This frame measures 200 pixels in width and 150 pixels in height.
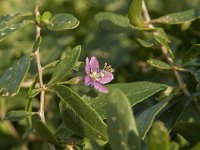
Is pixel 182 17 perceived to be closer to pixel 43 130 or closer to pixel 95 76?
pixel 95 76

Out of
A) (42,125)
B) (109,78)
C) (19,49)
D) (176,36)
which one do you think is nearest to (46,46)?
(19,49)

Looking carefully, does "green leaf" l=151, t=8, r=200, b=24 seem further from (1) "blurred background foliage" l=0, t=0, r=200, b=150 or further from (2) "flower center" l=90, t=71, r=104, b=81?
(2) "flower center" l=90, t=71, r=104, b=81

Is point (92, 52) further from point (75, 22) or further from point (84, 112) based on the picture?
point (84, 112)

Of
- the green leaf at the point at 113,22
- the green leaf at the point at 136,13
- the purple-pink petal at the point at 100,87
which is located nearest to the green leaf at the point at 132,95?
the purple-pink petal at the point at 100,87

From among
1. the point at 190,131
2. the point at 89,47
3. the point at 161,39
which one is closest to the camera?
the point at 190,131

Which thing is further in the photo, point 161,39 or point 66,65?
point 161,39

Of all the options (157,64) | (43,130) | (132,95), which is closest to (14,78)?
(43,130)
